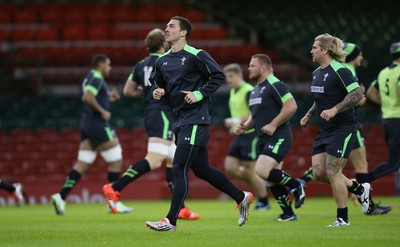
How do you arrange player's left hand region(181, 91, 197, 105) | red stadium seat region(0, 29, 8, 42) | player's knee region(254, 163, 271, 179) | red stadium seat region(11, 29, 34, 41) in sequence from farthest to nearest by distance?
red stadium seat region(11, 29, 34, 41) < red stadium seat region(0, 29, 8, 42) < player's knee region(254, 163, 271, 179) < player's left hand region(181, 91, 197, 105)

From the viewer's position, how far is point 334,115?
8766 mm

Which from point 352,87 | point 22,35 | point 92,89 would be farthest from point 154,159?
point 22,35

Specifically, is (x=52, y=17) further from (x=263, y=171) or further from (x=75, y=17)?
(x=263, y=171)

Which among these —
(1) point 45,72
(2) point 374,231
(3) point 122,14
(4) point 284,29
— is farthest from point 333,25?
(2) point 374,231

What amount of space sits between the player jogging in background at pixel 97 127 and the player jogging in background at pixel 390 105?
4.15 metres

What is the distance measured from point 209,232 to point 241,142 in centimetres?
512

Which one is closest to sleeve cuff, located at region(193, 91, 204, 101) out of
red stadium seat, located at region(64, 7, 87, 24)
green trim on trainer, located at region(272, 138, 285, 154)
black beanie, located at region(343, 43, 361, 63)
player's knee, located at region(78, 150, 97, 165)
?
green trim on trainer, located at region(272, 138, 285, 154)

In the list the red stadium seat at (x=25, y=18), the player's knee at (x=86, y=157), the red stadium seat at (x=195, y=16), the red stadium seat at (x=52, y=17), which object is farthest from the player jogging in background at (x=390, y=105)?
the red stadium seat at (x=25, y=18)

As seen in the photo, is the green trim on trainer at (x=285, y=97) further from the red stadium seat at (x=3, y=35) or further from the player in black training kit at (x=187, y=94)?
the red stadium seat at (x=3, y=35)

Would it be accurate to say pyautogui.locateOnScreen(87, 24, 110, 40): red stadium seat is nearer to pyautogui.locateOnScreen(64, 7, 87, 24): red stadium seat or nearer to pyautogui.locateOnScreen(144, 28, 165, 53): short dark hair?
Result: pyautogui.locateOnScreen(64, 7, 87, 24): red stadium seat

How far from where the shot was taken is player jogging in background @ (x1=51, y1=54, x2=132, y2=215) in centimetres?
1292

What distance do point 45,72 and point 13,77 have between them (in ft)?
3.77

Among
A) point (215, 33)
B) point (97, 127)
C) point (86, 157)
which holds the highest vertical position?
point (215, 33)

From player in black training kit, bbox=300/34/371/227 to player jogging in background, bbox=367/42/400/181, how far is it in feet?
8.89
